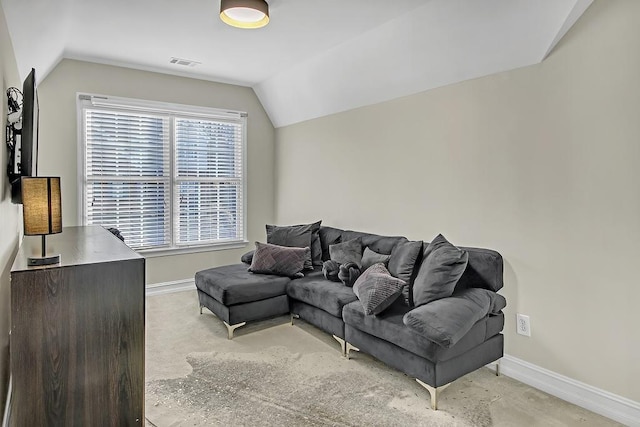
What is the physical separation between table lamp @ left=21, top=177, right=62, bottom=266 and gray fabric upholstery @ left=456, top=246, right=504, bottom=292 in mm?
2482

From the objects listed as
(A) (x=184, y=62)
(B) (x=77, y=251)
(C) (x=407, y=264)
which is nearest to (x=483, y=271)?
(C) (x=407, y=264)

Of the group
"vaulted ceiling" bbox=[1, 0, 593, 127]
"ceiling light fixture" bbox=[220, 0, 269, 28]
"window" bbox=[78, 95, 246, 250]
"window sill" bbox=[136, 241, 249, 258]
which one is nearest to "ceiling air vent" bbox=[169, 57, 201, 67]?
"vaulted ceiling" bbox=[1, 0, 593, 127]

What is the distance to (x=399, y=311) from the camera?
2.77 meters

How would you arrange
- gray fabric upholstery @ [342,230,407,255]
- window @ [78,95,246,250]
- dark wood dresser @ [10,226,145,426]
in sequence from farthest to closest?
window @ [78,95,246,250] → gray fabric upholstery @ [342,230,407,255] → dark wood dresser @ [10,226,145,426]

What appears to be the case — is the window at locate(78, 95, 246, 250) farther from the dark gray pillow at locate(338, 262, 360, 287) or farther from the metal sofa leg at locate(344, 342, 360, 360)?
the metal sofa leg at locate(344, 342, 360, 360)

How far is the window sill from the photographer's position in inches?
188

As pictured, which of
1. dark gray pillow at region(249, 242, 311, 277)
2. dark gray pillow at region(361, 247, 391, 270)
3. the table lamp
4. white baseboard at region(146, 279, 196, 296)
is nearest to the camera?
the table lamp

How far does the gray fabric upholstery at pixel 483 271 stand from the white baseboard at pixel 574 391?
580 mm

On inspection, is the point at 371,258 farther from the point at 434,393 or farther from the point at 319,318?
the point at 434,393

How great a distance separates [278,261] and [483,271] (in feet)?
6.15

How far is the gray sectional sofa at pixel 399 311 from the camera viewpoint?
2371 mm

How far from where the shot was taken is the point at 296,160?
17.4 ft

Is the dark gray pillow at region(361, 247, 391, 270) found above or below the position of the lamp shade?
below

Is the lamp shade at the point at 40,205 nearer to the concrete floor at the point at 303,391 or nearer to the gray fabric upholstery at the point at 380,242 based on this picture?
the concrete floor at the point at 303,391
